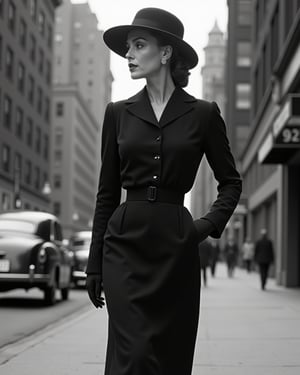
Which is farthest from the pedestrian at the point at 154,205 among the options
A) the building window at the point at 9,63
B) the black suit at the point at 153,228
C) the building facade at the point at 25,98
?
the building window at the point at 9,63

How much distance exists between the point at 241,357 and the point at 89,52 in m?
133

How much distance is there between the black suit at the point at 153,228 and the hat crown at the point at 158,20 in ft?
1.01

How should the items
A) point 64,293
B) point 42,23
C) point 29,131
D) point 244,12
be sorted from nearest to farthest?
point 64,293
point 29,131
point 42,23
point 244,12

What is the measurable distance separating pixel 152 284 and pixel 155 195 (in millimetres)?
395

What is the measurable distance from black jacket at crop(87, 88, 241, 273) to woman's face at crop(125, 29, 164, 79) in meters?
0.12

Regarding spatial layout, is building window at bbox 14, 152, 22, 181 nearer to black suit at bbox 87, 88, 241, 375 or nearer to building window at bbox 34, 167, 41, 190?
building window at bbox 34, 167, 41, 190

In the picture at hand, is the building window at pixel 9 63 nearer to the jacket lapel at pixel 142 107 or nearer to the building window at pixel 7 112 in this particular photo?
the building window at pixel 7 112

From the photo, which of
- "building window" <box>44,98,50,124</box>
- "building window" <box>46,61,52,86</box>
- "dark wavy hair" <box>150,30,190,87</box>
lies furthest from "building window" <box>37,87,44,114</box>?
"dark wavy hair" <box>150,30,190,87</box>

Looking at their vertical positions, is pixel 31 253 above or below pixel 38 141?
below

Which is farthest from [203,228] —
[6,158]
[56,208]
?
[56,208]

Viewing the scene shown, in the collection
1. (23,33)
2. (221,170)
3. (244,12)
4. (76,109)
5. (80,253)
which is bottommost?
(80,253)

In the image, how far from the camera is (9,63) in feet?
159

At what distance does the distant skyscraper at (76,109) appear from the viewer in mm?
98188

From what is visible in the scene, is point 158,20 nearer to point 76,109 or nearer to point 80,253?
point 80,253
